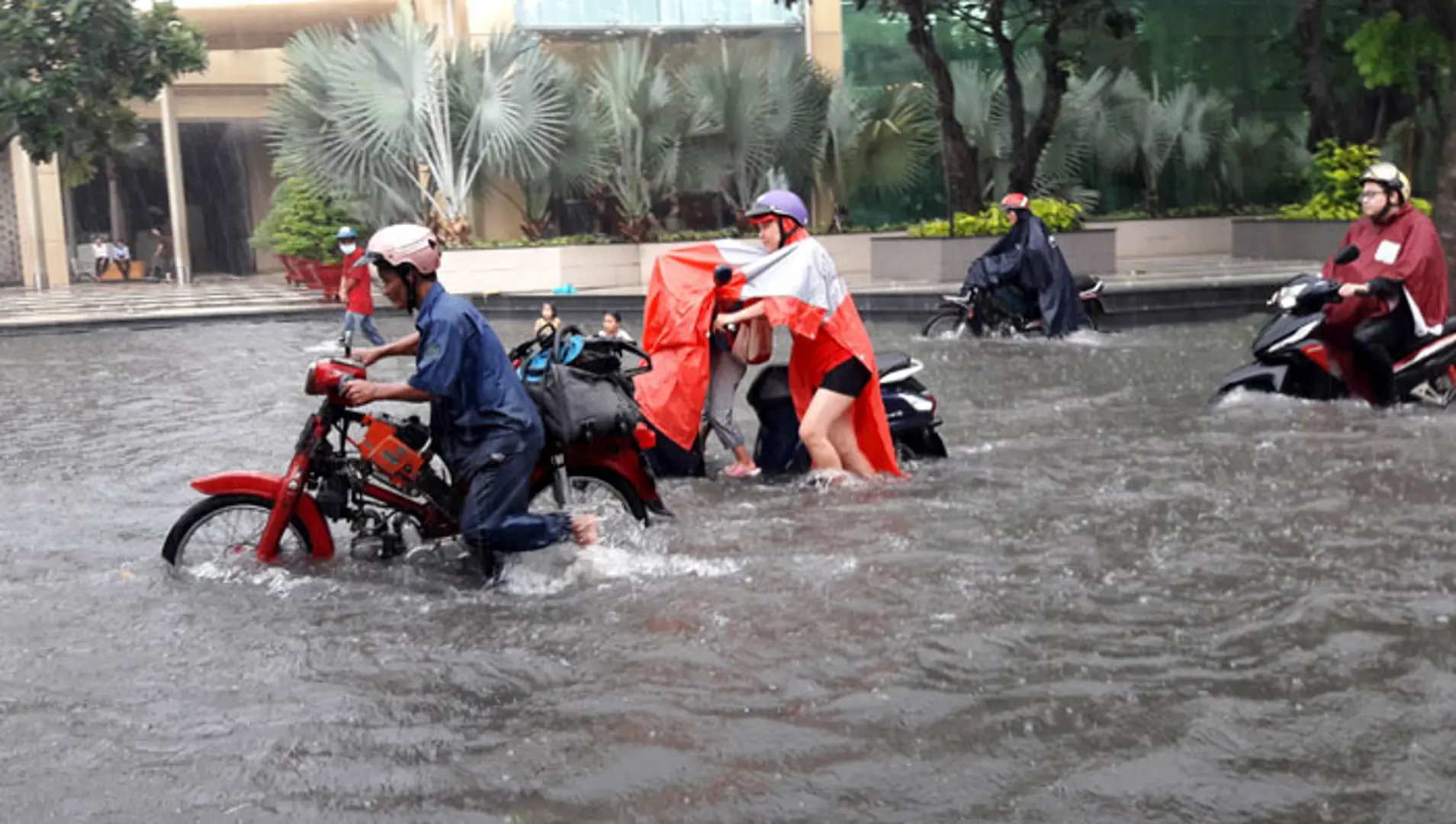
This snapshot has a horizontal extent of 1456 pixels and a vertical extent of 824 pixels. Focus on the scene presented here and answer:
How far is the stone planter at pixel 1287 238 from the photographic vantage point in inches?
1027

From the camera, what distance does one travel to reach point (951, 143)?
24.8m

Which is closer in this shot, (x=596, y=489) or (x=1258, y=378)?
(x=596, y=489)

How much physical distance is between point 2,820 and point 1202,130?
28865mm

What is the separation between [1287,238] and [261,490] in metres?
23.4

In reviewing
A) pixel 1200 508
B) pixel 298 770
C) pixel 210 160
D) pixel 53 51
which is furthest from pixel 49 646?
pixel 210 160

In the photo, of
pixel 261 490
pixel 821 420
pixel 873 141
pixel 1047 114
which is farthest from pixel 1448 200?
pixel 873 141

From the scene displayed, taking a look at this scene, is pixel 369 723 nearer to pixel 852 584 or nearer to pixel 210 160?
pixel 852 584

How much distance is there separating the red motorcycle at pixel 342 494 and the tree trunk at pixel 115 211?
32307mm

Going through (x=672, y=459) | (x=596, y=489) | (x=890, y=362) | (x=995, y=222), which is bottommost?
(x=672, y=459)

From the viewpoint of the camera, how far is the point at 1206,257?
2958cm

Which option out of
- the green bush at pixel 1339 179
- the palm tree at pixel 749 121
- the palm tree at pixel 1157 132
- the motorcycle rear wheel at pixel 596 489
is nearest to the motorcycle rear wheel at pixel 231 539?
the motorcycle rear wheel at pixel 596 489

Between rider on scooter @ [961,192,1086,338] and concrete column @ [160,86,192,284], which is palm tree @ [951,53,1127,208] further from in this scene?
concrete column @ [160,86,192,284]

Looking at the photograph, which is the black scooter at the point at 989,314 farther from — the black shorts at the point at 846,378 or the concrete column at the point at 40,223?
the concrete column at the point at 40,223

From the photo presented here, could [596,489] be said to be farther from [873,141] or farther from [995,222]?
[873,141]
